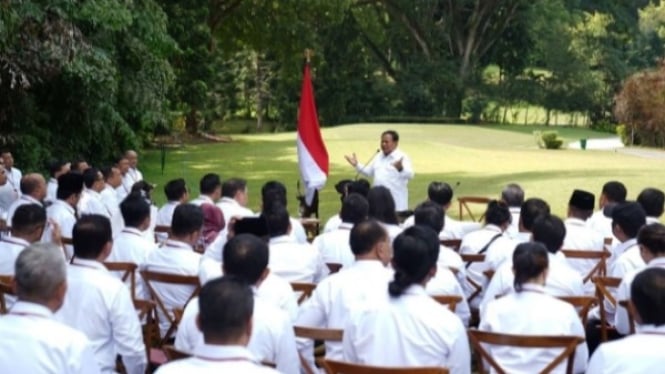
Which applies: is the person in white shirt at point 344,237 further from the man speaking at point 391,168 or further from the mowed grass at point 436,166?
the mowed grass at point 436,166

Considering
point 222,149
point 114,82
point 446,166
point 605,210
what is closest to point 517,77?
point 222,149

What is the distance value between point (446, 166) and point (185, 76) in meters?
10.6

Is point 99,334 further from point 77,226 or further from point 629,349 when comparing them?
point 629,349

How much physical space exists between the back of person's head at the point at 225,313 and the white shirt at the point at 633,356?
5.30 ft

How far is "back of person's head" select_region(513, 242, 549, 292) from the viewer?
4.89 m

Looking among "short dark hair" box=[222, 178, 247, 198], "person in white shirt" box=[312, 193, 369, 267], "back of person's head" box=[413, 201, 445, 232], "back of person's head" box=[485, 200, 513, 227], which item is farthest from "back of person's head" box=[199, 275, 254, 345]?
"short dark hair" box=[222, 178, 247, 198]

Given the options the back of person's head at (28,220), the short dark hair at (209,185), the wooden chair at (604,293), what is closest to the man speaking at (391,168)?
the short dark hair at (209,185)

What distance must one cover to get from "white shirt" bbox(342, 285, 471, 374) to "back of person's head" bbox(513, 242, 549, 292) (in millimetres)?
582

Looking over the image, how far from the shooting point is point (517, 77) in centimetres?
6281

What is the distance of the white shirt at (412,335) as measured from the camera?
14.7 feet

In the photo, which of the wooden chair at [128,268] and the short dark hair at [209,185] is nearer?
the wooden chair at [128,268]

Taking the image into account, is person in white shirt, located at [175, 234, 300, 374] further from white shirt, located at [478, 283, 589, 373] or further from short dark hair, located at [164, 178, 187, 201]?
short dark hair, located at [164, 178, 187, 201]

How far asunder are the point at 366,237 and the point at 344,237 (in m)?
1.94

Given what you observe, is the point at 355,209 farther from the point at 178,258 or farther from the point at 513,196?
the point at 513,196
